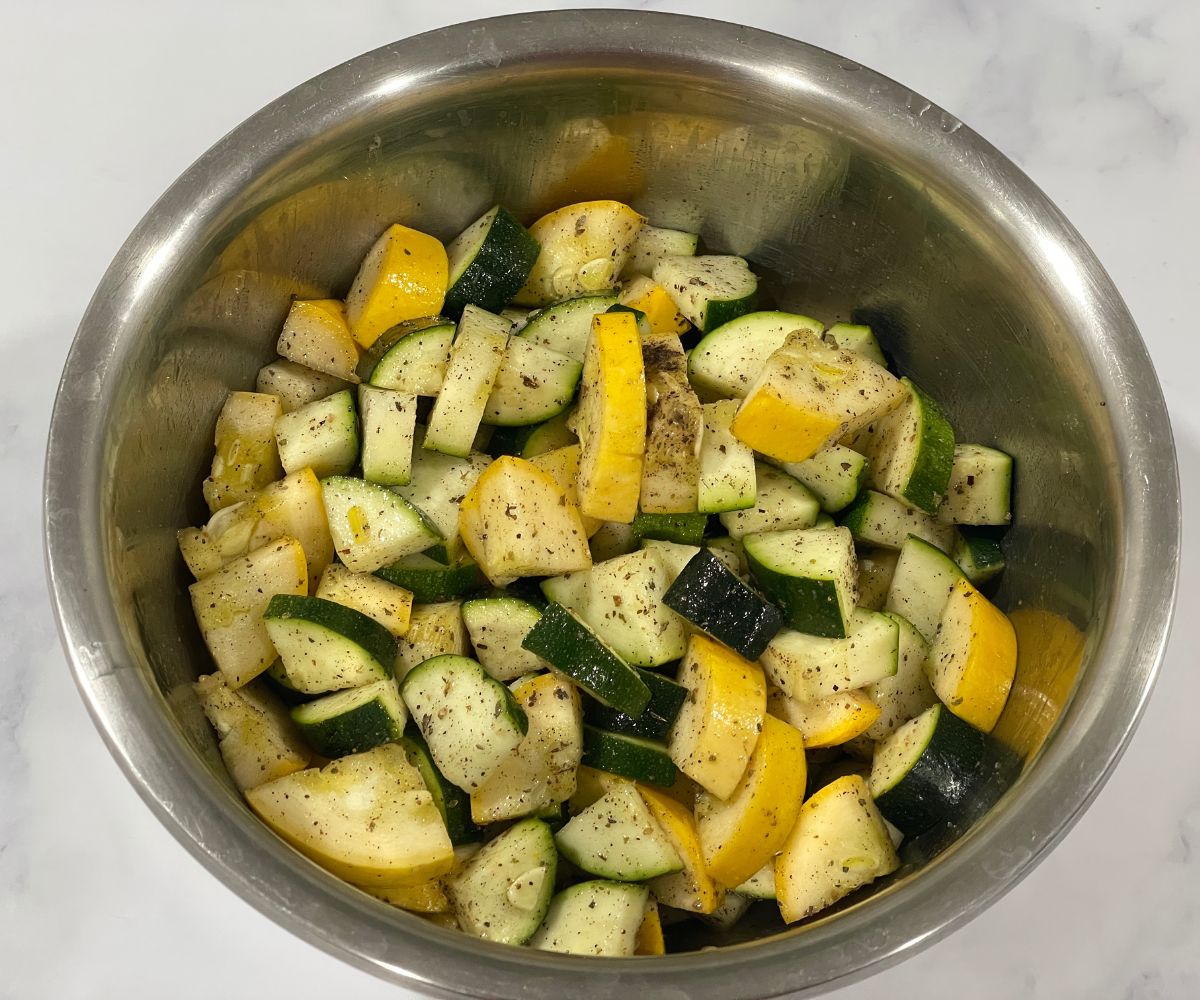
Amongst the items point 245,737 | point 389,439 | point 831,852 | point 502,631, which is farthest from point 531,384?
point 831,852

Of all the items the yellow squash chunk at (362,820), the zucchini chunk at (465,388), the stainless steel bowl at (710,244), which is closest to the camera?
the stainless steel bowl at (710,244)

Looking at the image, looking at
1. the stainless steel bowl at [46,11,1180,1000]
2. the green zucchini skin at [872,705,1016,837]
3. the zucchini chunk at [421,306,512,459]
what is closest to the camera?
the stainless steel bowl at [46,11,1180,1000]

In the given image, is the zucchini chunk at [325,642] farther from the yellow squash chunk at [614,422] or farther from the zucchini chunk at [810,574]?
the zucchini chunk at [810,574]

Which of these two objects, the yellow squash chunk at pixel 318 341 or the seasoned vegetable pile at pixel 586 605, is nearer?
the seasoned vegetable pile at pixel 586 605

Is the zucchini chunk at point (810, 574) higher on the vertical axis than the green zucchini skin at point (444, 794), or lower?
higher

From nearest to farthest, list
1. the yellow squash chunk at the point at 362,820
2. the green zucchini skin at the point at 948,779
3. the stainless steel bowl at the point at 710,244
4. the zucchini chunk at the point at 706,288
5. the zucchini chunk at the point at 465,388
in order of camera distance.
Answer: the stainless steel bowl at the point at 710,244 < the yellow squash chunk at the point at 362,820 < the green zucchini skin at the point at 948,779 < the zucchini chunk at the point at 465,388 < the zucchini chunk at the point at 706,288

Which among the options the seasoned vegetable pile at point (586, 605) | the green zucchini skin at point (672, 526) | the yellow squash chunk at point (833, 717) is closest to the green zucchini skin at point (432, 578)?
the seasoned vegetable pile at point (586, 605)

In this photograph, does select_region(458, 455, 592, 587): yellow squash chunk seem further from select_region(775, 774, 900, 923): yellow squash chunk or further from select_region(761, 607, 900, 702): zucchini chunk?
select_region(775, 774, 900, 923): yellow squash chunk

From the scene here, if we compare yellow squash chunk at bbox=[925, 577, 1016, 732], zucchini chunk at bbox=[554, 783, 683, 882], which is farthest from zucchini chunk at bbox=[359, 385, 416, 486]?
yellow squash chunk at bbox=[925, 577, 1016, 732]
